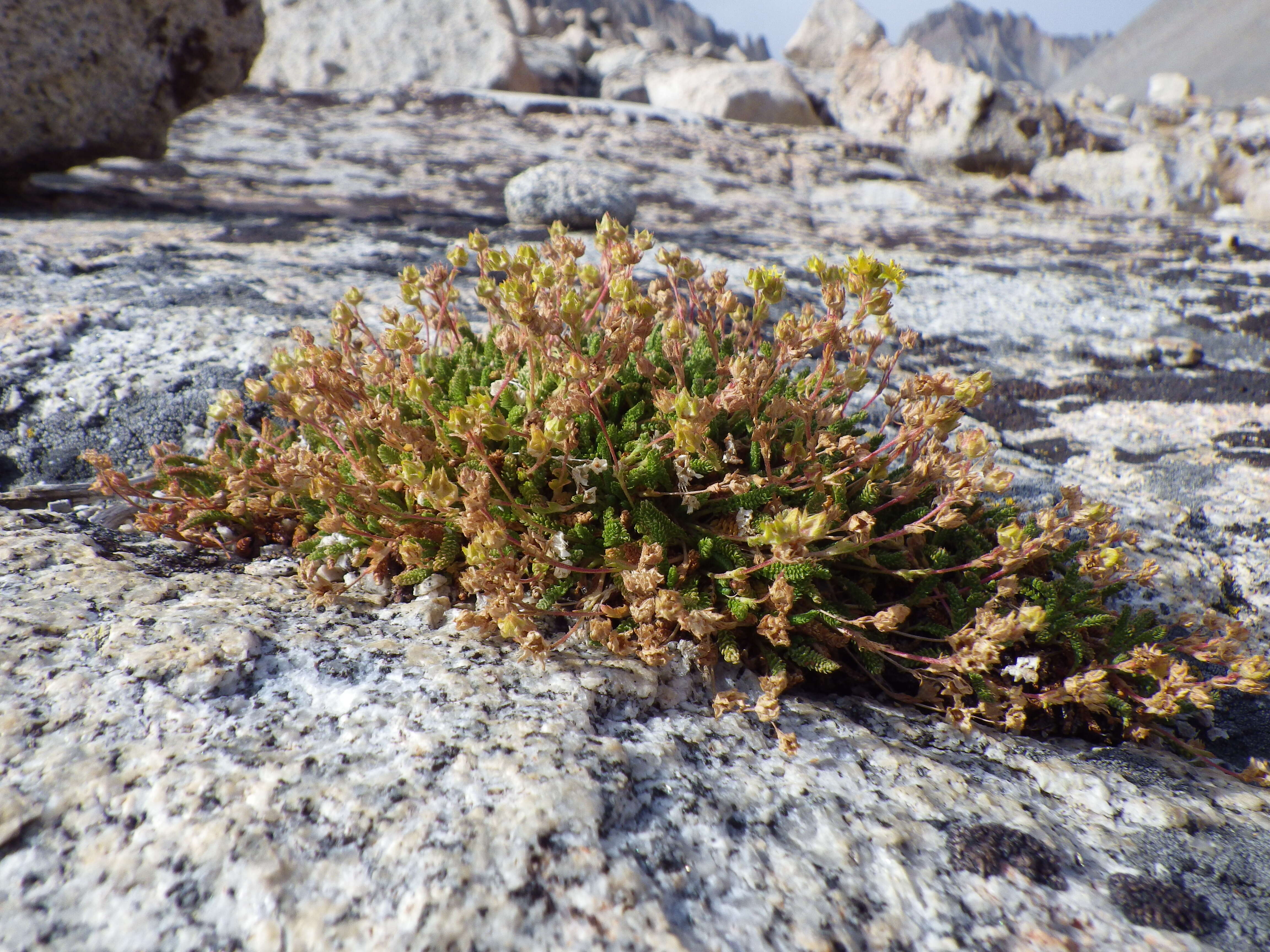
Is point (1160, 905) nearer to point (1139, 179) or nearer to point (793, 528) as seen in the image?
point (793, 528)

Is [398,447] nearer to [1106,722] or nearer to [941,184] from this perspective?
[1106,722]

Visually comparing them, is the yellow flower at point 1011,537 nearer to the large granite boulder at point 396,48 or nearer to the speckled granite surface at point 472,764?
the speckled granite surface at point 472,764

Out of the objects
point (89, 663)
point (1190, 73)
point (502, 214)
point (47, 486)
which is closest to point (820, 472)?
point (89, 663)

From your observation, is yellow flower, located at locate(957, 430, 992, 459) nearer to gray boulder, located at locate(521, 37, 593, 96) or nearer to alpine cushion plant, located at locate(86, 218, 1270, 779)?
alpine cushion plant, located at locate(86, 218, 1270, 779)

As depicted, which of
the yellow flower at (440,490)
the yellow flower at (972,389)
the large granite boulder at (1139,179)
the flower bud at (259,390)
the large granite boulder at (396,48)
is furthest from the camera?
the large granite boulder at (396,48)

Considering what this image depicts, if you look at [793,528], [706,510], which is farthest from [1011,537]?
[706,510]

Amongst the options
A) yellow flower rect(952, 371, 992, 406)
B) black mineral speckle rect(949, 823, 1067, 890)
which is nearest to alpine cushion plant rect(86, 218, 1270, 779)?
yellow flower rect(952, 371, 992, 406)

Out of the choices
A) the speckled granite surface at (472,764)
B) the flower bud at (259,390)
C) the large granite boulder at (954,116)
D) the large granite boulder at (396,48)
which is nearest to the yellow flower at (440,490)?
the speckled granite surface at (472,764)

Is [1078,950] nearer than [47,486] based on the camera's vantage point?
Yes
